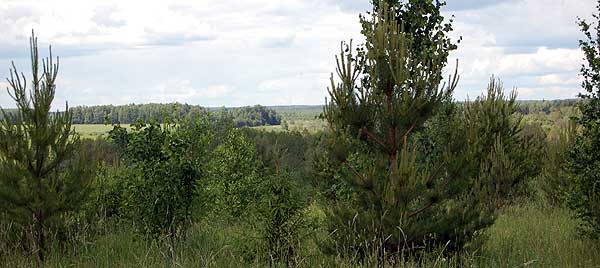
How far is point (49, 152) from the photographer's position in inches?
371

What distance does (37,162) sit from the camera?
30.3 ft

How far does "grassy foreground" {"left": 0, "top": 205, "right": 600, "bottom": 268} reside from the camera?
8.11 meters

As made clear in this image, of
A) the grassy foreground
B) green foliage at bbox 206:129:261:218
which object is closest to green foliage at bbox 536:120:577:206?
the grassy foreground

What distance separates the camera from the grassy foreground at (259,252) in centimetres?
811

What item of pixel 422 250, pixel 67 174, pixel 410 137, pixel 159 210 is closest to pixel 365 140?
pixel 410 137

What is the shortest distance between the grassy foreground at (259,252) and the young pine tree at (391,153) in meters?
0.45

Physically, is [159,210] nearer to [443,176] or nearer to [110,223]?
[110,223]

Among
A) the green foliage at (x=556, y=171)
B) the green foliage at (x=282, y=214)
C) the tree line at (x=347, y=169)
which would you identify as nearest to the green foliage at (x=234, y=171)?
the tree line at (x=347, y=169)

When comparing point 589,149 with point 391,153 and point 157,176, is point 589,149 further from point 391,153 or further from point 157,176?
point 157,176

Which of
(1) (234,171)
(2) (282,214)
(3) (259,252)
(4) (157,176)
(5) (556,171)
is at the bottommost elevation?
(3) (259,252)

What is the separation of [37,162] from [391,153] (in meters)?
5.71

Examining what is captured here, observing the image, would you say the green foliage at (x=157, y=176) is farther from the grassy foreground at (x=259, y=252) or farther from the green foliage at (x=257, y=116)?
the green foliage at (x=257, y=116)

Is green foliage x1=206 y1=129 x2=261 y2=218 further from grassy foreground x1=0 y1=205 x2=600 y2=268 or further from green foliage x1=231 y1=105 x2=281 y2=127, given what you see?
green foliage x1=231 y1=105 x2=281 y2=127

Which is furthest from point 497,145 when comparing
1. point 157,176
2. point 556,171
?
point 157,176
